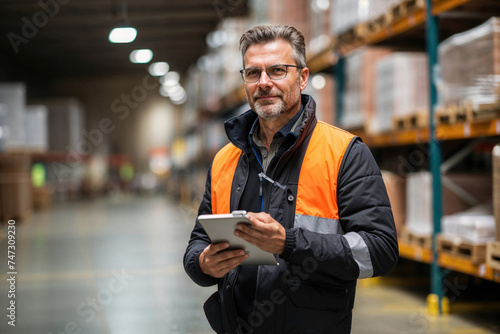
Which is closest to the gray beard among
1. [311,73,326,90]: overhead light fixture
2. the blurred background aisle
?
the blurred background aisle

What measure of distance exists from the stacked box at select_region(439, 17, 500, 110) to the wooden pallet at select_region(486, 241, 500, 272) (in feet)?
3.36

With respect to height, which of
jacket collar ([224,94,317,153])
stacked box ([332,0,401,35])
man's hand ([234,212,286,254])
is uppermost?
stacked box ([332,0,401,35])

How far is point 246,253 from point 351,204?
17.0 inches

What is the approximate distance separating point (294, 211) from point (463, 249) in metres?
3.09

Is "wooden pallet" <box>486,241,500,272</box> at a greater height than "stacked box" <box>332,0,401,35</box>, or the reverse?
"stacked box" <box>332,0,401,35</box>

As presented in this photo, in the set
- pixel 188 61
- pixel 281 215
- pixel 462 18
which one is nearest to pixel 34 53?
pixel 188 61

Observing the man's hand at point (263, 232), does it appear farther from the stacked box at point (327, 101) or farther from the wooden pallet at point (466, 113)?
the stacked box at point (327, 101)

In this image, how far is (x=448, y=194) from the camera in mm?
4965

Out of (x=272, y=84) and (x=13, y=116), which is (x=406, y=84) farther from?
(x=13, y=116)

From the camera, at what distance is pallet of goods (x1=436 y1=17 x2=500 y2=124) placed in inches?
161

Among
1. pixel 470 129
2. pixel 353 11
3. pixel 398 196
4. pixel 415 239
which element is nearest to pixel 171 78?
pixel 353 11

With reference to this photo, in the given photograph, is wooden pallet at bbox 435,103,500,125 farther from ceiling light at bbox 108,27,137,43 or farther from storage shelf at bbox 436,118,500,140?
ceiling light at bbox 108,27,137,43

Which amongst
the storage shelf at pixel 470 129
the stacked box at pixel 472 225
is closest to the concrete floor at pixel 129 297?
the stacked box at pixel 472 225

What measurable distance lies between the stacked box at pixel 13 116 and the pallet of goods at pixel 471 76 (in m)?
10.4
